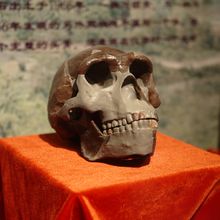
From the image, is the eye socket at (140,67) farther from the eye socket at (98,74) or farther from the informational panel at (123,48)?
the informational panel at (123,48)

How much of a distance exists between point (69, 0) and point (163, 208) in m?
0.94

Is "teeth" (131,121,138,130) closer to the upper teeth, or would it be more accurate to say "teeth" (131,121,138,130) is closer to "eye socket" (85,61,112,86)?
the upper teeth

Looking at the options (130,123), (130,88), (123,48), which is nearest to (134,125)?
(130,123)

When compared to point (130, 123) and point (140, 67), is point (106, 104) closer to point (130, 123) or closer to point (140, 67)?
point (130, 123)

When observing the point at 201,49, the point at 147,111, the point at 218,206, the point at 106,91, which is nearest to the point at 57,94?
the point at 106,91

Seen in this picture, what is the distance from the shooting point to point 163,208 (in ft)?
4.00

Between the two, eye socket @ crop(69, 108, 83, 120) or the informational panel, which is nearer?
eye socket @ crop(69, 108, 83, 120)

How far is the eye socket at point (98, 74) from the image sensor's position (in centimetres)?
133

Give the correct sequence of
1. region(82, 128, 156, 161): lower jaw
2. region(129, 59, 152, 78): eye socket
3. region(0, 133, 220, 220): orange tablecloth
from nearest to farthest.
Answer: region(0, 133, 220, 220): orange tablecloth → region(82, 128, 156, 161): lower jaw → region(129, 59, 152, 78): eye socket

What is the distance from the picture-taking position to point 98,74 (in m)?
1.34

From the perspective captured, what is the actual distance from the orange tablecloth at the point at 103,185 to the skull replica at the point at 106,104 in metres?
0.06

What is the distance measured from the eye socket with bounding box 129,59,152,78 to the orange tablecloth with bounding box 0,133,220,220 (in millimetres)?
243

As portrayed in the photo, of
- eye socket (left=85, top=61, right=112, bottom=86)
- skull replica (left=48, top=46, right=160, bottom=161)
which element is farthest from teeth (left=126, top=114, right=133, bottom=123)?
eye socket (left=85, top=61, right=112, bottom=86)

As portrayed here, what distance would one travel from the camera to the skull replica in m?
1.27
